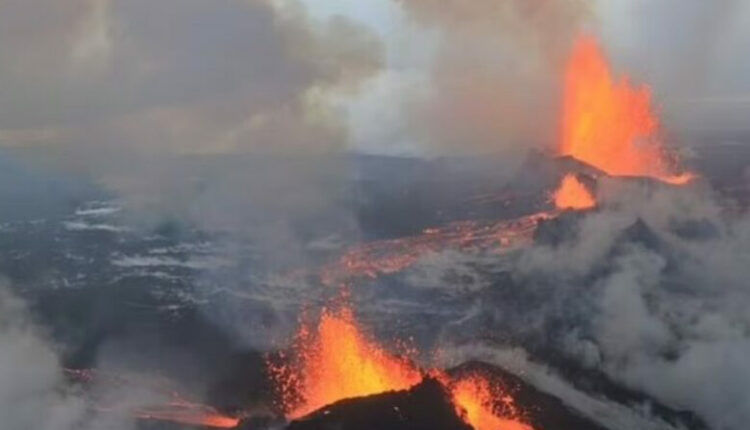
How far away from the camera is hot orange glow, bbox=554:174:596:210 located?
15950cm

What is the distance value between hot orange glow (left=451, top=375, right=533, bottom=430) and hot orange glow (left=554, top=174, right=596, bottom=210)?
243 feet

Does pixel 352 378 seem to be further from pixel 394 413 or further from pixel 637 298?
pixel 637 298

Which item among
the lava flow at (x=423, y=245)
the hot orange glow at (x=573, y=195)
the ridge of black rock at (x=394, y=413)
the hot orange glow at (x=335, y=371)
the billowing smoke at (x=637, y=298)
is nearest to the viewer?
the ridge of black rock at (x=394, y=413)

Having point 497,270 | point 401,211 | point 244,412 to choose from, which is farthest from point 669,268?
point 244,412

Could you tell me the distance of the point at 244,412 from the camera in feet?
273

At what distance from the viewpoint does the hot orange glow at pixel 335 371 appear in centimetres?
8950

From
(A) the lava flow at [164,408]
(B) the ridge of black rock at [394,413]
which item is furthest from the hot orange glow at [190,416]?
(B) the ridge of black rock at [394,413]

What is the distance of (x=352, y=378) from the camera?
97.2 meters

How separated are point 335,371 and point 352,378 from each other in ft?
6.32

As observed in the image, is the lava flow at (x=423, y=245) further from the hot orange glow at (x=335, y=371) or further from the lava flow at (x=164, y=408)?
the lava flow at (x=164, y=408)

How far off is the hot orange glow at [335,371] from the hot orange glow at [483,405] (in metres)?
5.52

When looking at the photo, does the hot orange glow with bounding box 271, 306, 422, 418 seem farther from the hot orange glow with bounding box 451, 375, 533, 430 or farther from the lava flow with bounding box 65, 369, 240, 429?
the lava flow with bounding box 65, 369, 240, 429

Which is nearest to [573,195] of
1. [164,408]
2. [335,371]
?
[335,371]

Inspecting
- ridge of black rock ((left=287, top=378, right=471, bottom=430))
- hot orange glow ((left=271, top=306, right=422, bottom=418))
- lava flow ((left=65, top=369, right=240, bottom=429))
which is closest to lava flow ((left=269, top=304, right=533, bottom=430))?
hot orange glow ((left=271, top=306, right=422, bottom=418))
